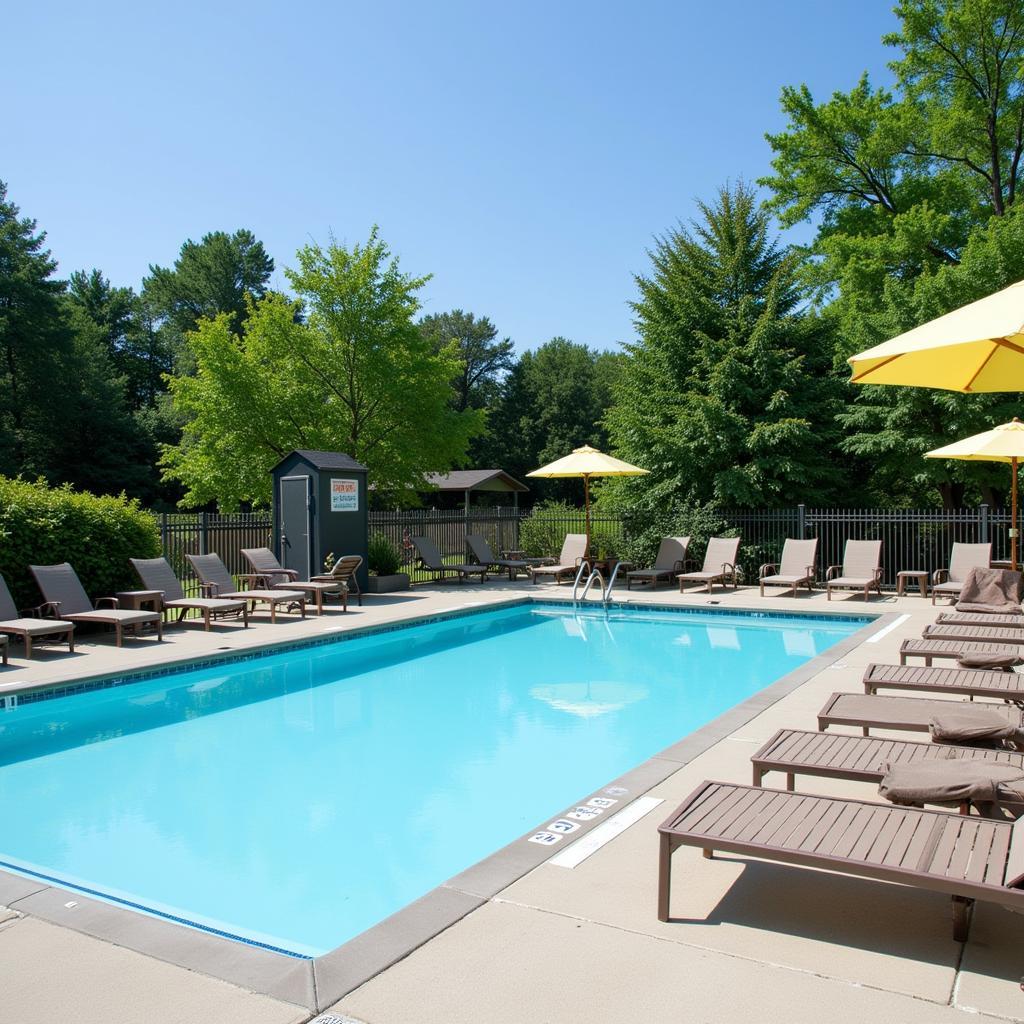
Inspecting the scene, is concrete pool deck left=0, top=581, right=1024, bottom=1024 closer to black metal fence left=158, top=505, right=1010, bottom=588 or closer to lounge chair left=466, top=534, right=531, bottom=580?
black metal fence left=158, top=505, right=1010, bottom=588

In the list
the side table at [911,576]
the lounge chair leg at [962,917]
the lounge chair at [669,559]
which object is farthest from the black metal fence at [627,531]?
the lounge chair leg at [962,917]

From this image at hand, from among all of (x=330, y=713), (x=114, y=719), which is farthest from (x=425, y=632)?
(x=114, y=719)

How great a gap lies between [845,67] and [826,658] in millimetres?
22822

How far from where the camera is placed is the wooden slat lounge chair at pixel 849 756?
155 inches

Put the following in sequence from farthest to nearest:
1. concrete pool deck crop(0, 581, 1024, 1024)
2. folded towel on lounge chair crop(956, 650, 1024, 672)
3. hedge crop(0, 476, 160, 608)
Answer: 1. hedge crop(0, 476, 160, 608)
2. folded towel on lounge chair crop(956, 650, 1024, 672)
3. concrete pool deck crop(0, 581, 1024, 1024)

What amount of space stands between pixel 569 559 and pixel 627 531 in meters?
2.12

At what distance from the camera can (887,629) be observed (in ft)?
35.6

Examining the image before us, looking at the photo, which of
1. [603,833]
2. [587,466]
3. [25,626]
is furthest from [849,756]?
[587,466]

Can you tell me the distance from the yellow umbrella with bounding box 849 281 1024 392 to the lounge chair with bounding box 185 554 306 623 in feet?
29.7

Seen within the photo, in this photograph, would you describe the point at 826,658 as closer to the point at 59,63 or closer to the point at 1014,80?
the point at 59,63

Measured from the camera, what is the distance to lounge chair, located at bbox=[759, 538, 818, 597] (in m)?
15.1

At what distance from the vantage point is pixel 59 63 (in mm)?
10594

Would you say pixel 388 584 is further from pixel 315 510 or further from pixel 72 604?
pixel 72 604

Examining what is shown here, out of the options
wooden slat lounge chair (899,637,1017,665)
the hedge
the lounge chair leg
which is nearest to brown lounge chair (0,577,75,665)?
the hedge
